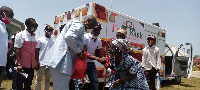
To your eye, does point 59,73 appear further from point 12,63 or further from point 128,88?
point 12,63

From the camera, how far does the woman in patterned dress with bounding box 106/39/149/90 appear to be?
279 cm

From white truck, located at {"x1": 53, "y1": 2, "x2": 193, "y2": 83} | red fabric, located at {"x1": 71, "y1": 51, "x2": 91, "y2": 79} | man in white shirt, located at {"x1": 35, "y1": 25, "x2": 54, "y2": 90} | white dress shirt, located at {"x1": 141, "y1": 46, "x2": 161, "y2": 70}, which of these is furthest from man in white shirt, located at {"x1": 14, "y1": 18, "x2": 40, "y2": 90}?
white dress shirt, located at {"x1": 141, "y1": 46, "x2": 161, "y2": 70}

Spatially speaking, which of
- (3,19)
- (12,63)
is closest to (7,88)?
(12,63)

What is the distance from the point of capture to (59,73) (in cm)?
255

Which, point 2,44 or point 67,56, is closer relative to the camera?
point 67,56

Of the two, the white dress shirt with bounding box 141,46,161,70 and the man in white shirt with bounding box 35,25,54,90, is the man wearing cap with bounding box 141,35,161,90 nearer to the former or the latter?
the white dress shirt with bounding box 141,46,161,70

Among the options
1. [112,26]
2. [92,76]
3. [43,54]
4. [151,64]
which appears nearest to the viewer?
[92,76]

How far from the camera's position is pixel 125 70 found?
2.86 metres

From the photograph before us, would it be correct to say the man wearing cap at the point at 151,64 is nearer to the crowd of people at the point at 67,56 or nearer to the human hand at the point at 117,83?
the crowd of people at the point at 67,56

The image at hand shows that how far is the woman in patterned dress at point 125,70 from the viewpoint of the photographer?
2793 millimetres

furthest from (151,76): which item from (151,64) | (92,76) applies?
(92,76)

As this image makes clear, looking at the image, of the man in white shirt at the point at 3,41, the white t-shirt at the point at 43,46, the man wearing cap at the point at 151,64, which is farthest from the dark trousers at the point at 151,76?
the man in white shirt at the point at 3,41

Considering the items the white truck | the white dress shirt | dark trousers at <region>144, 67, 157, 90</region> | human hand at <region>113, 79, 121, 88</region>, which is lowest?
dark trousers at <region>144, 67, 157, 90</region>

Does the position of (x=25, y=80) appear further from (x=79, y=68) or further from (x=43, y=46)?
(x=79, y=68)
